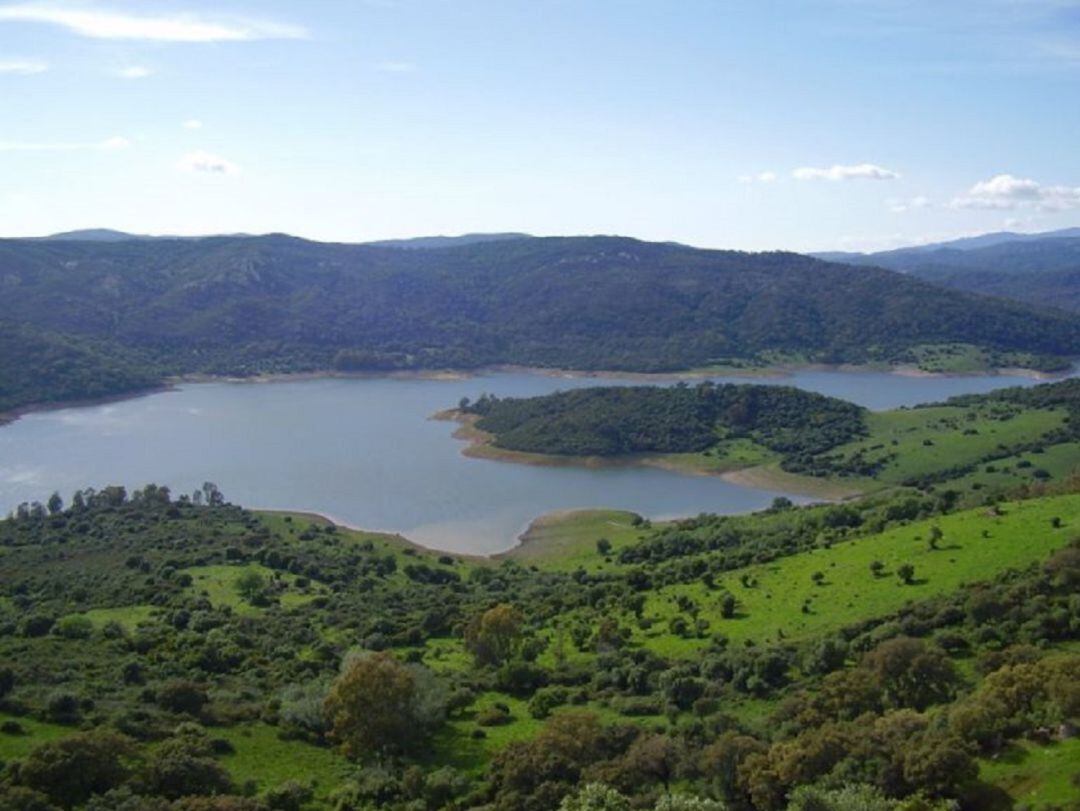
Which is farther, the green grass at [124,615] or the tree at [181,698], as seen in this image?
the green grass at [124,615]

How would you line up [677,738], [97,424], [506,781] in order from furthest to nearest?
[97,424] < [677,738] < [506,781]

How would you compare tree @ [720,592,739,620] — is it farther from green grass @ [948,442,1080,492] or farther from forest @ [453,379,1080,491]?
forest @ [453,379,1080,491]

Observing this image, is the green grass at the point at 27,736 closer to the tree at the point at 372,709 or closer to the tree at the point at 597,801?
the tree at the point at 372,709

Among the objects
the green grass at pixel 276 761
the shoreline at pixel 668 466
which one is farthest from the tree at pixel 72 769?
the shoreline at pixel 668 466

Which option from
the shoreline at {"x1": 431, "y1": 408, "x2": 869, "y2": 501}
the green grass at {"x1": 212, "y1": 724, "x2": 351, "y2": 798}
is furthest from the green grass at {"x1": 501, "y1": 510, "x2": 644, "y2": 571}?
the green grass at {"x1": 212, "y1": 724, "x2": 351, "y2": 798}

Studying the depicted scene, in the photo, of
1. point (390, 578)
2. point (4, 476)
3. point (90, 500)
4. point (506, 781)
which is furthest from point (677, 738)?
point (4, 476)

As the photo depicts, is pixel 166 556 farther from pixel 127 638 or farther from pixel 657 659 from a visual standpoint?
pixel 657 659
